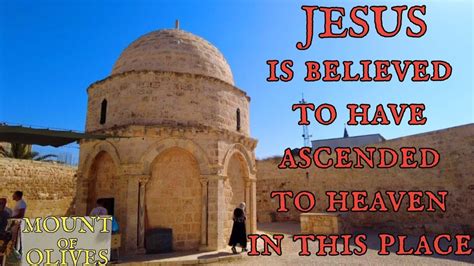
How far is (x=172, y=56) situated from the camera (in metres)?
10.6

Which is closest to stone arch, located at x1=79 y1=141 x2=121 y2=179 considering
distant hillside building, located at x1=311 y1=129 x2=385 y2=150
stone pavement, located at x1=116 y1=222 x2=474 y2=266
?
stone pavement, located at x1=116 y1=222 x2=474 y2=266

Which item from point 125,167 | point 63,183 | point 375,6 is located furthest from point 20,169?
point 375,6

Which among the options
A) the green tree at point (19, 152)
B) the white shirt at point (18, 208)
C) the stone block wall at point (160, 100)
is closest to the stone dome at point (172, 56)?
the stone block wall at point (160, 100)

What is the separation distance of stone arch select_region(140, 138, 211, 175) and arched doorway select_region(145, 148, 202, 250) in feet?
0.49

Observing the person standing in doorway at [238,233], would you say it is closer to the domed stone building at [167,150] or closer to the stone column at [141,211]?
the domed stone building at [167,150]

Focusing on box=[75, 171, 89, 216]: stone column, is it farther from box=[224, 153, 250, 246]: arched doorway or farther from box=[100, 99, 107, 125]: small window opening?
box=[224, 153, 250, 246]: arched doorway

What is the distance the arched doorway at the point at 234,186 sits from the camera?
1005 centimetres

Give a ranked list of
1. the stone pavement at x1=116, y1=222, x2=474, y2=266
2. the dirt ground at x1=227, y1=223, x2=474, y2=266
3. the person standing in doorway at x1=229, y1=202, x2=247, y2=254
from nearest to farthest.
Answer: the stone pavement at x1=116, y1=222, x2=474, y2=266
the dirt ground at x1=227, y1=223, x2=474, y2=266
the person standing in doorway at x1=229, y1=202, x2=247, y2=254

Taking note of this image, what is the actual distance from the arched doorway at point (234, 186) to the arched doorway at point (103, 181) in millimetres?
3277

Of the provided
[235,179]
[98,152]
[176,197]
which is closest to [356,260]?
[235,179]

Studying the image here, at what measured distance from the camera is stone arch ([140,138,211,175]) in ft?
29.9

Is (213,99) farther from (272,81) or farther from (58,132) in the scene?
(58,132)

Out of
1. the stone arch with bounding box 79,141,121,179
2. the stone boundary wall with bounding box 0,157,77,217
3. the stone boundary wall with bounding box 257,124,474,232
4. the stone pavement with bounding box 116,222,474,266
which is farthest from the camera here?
the stone boundary wall with bounding box 0,157,77,217

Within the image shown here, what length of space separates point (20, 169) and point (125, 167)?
11252mm
